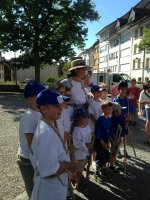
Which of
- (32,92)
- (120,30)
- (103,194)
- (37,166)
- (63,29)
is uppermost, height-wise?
(120,30)

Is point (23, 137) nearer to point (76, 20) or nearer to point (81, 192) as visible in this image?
point (81, 192)

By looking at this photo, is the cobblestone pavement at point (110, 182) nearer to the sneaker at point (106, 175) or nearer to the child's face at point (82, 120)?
the sneaker at point (106, 175)

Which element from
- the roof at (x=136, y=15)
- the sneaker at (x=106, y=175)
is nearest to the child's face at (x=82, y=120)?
the sneaker at (x=106, y=175)

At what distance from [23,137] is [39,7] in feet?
88.2

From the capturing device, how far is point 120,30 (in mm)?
55906

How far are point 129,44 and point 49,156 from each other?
5073cm

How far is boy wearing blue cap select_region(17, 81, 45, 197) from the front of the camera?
3.44 metres

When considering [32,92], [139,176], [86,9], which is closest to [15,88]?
[86,9]

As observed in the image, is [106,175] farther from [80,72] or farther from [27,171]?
[27,171]

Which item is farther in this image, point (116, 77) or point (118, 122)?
point (116, 77)

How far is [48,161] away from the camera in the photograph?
271 cm

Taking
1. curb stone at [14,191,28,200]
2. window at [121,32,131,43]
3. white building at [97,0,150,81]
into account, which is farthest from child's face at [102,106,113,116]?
window at [121,32,131,43]

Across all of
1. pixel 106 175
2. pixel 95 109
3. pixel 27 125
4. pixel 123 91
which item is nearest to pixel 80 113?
pixel 95 109

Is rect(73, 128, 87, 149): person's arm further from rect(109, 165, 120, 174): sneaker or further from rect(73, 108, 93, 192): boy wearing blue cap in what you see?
rect(109, 165, 120, 174): sneaker
